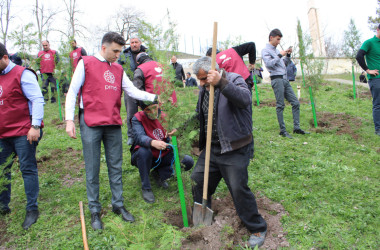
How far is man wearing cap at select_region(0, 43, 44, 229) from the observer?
3.37m

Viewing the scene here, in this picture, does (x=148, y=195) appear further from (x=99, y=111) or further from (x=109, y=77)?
(x=109, y=77)

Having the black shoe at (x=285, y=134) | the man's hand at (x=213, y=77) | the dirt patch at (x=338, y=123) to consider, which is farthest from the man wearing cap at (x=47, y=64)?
the dirt patch at (x=338, y=123)

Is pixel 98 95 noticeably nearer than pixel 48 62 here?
Yes

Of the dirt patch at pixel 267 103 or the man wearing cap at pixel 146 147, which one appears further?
the dirt patch at pixel 267 103

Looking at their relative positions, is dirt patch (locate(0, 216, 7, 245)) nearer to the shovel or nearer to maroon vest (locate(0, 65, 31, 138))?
maroon vest (locate(0, 65, 31, 138))

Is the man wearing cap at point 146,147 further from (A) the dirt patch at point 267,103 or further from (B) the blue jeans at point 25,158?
(A) the dirt patch at point 267,103

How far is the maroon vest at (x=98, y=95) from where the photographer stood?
3.21 meters

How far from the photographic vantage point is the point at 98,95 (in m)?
3.22

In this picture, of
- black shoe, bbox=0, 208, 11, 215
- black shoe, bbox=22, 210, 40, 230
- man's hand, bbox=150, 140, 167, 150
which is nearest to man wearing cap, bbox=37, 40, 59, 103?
black shoe, bbox=0, 208, 11, 215

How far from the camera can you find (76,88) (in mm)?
3180

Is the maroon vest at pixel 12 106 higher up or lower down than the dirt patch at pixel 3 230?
higher up

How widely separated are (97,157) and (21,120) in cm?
107

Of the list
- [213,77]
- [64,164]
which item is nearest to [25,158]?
[64,164]

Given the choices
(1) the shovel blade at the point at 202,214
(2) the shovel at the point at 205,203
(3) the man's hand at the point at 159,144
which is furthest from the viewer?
(3) the man's hand at the point at 159,144
